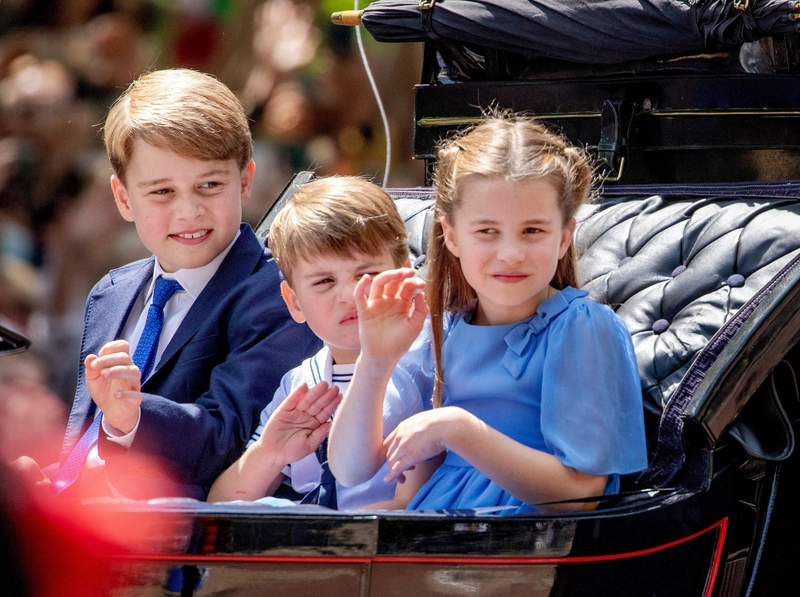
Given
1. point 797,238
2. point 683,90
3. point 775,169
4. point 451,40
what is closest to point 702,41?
point 683,90

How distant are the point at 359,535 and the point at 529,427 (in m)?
0.37

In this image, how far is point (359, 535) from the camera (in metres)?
1.28

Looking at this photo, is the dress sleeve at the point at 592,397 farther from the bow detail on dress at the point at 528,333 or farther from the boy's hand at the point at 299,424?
the boy's hand at the point at 299,424

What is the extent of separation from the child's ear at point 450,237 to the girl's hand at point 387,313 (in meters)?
0.17

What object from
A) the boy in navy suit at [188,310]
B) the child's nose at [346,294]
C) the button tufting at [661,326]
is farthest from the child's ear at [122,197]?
the button tufting at [661,326]

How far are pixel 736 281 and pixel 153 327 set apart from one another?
1.05m

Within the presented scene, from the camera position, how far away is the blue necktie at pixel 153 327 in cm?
187

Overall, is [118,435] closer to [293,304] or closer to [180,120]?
[293,304]

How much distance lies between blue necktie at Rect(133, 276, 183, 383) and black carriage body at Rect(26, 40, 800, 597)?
1.78ft

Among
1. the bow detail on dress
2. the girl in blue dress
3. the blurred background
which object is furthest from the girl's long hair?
the blurred background

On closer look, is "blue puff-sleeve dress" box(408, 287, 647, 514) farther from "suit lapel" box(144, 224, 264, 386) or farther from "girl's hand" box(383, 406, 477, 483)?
"suit lapel" box(144, 224, 264, 386)

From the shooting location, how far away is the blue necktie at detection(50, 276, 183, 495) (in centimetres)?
184

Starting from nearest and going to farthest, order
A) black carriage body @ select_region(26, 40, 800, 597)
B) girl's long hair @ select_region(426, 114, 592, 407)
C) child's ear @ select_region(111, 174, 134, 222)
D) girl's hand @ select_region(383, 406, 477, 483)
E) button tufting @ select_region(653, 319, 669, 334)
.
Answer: black carriage body @ select_region(26, 40, 800, 597) < girl's hand @ select_region(383, 406, 477, 483) < girl's long hair @ select_region(426, 114, 592, 407) < button tufting @ select_region(653, 319, 669, 334) < child's ear @ select_region(111, 174, 134, 222)

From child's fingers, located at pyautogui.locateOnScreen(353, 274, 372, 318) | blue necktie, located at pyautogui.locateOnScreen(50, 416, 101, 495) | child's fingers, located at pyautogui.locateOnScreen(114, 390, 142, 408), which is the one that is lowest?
blue necktie, located at pyautogui.locateOnScreen(50, 416, 101, 495)
